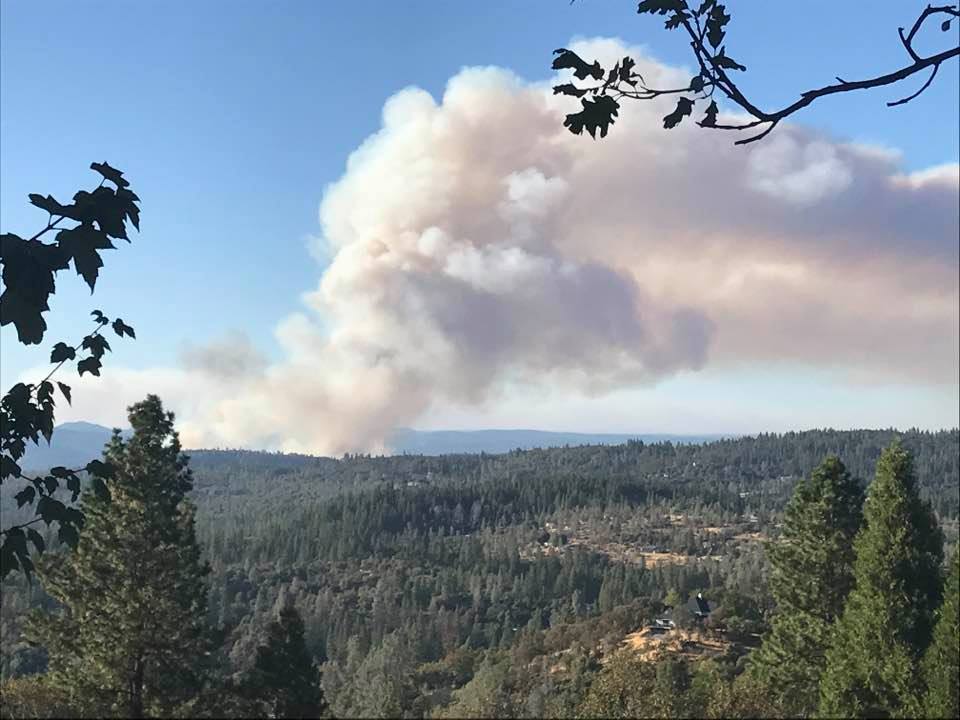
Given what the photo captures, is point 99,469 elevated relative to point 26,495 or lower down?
elevated

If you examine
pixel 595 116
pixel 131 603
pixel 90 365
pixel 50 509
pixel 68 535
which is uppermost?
pixel 595 116

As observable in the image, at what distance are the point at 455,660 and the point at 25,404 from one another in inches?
4097

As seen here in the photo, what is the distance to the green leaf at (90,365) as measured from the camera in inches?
207

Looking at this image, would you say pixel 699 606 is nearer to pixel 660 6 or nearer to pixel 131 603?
pixel 131 603

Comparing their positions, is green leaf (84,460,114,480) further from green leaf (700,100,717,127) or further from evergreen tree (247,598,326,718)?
evergreen tree (247,598,326,718)

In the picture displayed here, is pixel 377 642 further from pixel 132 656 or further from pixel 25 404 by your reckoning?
pixel 25 404

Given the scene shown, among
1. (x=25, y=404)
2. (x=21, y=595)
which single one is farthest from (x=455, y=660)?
(x=25, y=404)

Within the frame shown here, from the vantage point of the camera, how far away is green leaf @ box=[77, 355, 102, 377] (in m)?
5.27

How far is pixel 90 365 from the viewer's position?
5.29m

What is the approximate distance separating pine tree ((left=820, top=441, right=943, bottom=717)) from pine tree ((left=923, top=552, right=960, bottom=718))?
107cm

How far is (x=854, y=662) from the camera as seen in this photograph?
26000 mm

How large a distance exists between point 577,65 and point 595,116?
1.01 ft

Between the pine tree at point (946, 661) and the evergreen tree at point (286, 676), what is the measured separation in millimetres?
17755

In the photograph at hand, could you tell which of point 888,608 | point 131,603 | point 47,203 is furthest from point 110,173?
point 888,608
